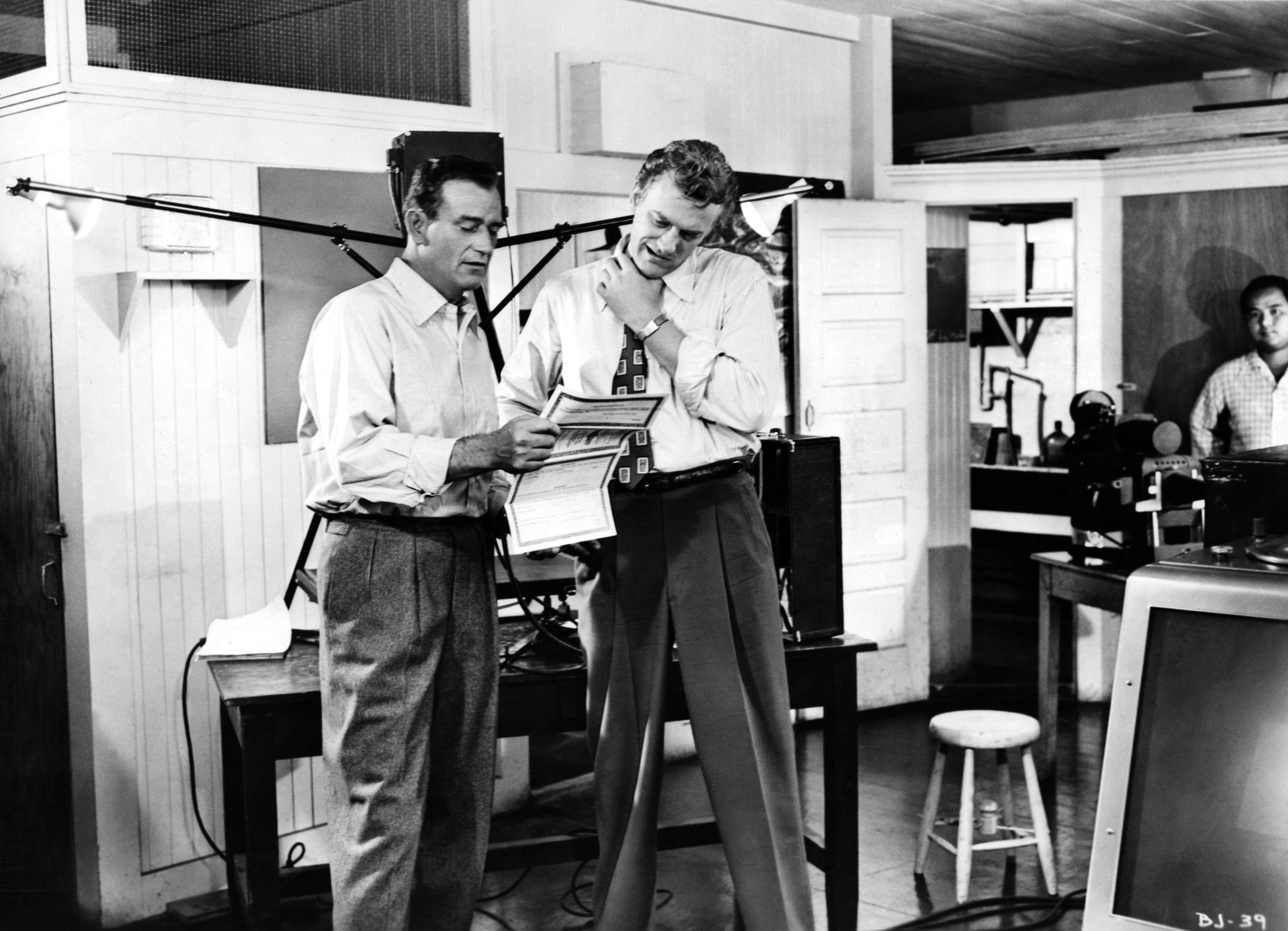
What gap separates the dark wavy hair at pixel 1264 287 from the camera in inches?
246

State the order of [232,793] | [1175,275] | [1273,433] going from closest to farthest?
1. [232,793]
2. [1273,433]
3. [1175,275]

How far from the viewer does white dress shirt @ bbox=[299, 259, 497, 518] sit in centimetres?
270

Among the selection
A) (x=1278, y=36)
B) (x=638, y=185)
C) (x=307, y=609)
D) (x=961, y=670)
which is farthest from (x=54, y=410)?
(x=1278, y=36)

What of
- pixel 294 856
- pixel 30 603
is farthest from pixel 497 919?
pixel 30 603

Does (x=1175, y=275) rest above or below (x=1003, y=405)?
above

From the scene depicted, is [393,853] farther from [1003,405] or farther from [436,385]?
[1003,405]

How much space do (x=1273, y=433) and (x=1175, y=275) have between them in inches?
42.8

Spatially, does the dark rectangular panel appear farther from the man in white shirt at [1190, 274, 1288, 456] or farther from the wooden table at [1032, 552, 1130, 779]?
the wooden table at [1032, 552, 1130, 779]

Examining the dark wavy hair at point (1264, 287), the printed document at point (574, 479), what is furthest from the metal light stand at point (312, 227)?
the dark wavy hair at point (1264, 287)

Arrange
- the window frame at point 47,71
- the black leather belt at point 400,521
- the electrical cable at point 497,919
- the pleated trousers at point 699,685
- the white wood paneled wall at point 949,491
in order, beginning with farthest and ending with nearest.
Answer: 1. the white wood paneled wall at point 949,491
2. the electrical cable at point 497,919
3. the window frame at point 47,71
4. the pleated trousers at point 699,685
5. the black leather belt at point 400,521

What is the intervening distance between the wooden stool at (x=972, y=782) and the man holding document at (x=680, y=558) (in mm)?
1066

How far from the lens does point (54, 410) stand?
401 cm

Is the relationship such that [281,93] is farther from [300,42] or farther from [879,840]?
[879,840]

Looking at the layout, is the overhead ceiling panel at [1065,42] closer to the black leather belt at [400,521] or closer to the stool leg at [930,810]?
the stool leg at [930,810]
